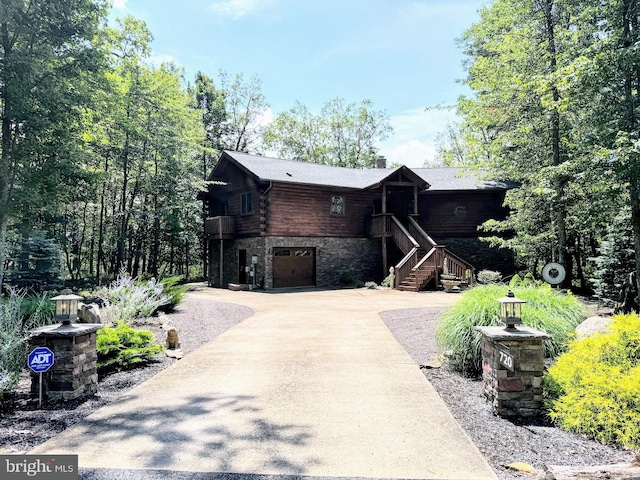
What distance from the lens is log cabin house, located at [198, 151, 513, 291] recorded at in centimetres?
1809

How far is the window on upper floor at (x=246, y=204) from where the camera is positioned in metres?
19.3

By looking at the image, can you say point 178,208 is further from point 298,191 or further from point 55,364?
point 55,364

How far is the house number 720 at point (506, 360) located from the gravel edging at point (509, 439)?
1.84 feet

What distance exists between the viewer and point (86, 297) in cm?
1162

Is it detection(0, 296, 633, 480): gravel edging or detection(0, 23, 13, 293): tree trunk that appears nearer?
detection(0, 296, 633, 480): gravel edging

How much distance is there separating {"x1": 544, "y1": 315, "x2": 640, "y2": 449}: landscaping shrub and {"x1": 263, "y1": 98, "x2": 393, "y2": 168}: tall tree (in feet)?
118

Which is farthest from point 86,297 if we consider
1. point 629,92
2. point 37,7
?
point 629,92

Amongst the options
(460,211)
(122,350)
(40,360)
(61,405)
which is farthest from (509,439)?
(460,211)

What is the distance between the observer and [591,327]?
556 centimetres

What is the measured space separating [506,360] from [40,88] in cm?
1283

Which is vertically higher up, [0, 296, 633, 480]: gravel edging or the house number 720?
the house number 720

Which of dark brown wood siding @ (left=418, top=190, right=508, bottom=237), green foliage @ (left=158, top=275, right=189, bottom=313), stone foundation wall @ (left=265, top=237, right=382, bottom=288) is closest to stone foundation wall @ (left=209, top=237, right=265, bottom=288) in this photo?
stone foundation wall @ (left=265, top=237, right=382, bottom=288)

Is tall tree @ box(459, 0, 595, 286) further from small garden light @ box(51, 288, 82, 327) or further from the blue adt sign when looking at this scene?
the blue adt sign

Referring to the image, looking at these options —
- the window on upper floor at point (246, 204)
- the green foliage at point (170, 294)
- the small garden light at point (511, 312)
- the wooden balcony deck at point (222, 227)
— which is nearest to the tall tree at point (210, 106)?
the wooden balcony deck at point (222, 227)
